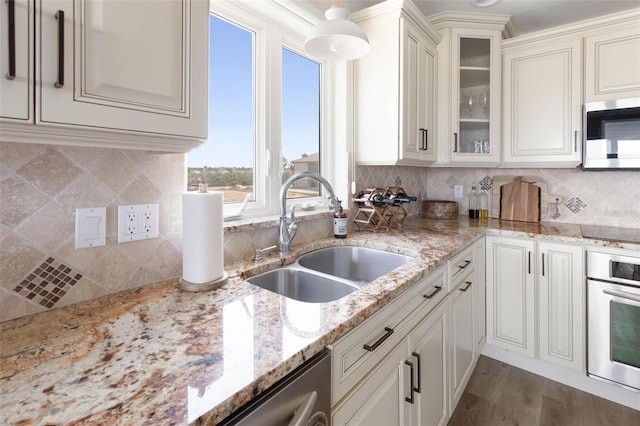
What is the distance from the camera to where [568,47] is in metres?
2.12

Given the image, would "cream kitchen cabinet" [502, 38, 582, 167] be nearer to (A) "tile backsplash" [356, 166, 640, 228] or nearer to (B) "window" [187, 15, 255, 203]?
(A) "tile backsplash" [356, 166, 640, 228]

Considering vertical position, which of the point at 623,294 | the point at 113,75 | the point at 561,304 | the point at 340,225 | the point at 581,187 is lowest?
the point at 561,304

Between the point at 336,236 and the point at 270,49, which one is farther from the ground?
the point at 270,49

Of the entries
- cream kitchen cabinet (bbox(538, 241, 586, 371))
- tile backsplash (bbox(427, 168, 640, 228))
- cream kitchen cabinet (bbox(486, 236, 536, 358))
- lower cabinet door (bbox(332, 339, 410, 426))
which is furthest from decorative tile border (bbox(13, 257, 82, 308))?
tile backsplash (bbox(427, 168, 640, 228))

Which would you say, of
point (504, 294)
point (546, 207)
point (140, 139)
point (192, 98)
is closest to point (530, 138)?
point (546, 207)

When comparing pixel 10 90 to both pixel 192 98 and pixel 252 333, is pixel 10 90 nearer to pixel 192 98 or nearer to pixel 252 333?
pixel 192 98

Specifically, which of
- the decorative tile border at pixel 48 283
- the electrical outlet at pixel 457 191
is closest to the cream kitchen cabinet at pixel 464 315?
the electrical outlet at pixel 457 191

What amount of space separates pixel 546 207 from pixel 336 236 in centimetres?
176

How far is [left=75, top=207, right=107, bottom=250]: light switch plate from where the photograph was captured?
0.92 meters

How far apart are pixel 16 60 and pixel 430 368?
1574 millimetres

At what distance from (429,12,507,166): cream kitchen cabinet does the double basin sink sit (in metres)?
1.15

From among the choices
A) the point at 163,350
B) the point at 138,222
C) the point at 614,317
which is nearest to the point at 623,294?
the point at 614,317

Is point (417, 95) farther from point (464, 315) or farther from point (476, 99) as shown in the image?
point (464, 315)

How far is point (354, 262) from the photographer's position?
67.5 inches
